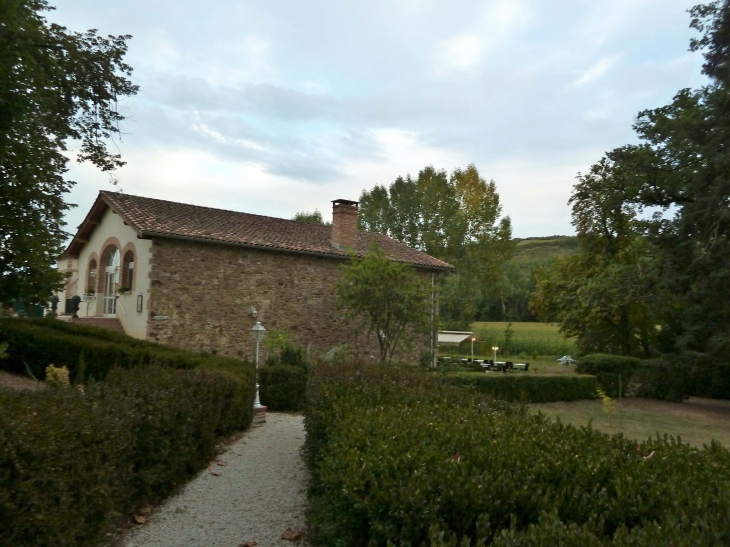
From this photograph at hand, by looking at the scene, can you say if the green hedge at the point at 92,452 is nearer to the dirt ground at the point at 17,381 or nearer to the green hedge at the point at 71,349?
the green hedge at the point at 71,349

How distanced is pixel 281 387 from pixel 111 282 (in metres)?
9.66

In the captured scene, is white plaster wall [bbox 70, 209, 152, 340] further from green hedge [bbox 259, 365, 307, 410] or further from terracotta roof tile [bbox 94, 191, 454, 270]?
green hedge [bbox 259, 365, 307, 410]

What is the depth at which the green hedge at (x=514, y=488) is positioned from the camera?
262cm

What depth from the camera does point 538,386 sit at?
68.5ft

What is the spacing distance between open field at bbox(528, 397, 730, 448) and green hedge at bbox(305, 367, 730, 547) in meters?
11.4

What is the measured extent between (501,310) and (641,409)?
4641 centimetres

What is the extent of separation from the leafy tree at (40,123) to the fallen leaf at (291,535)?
29.4 ft

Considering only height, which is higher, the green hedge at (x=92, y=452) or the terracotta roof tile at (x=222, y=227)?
the terracotta roof tile at (x=222, y=227)

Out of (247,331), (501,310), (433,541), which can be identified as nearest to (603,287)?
(247,331)

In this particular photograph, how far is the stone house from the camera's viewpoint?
17.7 metres

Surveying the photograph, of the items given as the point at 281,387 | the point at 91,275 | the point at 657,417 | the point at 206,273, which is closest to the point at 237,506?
the point at 281,387

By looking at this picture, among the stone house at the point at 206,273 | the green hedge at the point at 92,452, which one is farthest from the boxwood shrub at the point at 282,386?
the green hedge at the point at 92,452

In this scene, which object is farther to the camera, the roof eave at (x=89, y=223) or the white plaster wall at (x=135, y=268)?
the roof eave at (x=89, y=223)

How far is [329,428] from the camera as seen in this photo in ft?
16.8
